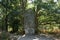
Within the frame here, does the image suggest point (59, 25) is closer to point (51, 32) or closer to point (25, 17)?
point (51, 32)

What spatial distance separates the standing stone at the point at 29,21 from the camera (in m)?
8.05

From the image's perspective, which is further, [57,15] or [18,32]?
[18,32]

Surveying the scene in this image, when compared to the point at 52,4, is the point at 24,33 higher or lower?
lower

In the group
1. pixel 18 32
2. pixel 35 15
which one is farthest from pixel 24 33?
pixel 35 15

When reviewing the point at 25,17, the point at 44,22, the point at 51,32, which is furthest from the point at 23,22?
the point at 51,32

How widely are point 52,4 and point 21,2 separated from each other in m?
2.14

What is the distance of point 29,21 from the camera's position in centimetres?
808

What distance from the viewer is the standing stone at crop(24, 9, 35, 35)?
805cm

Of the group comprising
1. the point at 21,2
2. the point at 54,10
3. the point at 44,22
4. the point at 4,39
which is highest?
the point at 21,2

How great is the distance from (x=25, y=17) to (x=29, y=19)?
254mm

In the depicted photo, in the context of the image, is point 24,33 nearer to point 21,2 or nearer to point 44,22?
point 44,22

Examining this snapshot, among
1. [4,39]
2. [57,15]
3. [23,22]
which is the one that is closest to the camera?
[4,39]

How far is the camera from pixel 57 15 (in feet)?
26.2

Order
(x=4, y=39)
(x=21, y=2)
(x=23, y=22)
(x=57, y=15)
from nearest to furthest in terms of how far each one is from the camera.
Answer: (x=4, y=39)
(x=57, y=15)
(x=23, y=22)
(x=21, y=2)
